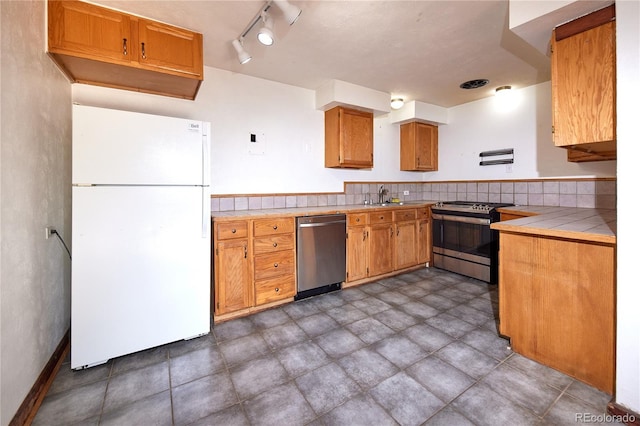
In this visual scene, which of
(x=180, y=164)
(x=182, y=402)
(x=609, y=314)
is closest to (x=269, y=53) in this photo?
(x=180, y=164)

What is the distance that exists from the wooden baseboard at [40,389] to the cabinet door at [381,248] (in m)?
2.81

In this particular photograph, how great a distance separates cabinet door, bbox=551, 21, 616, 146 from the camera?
1595 millimetres

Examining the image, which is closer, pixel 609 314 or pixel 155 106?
pixel 609 314

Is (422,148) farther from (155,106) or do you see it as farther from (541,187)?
(155,106)

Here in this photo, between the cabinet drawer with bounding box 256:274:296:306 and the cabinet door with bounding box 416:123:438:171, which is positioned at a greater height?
the cabinet door with bounding box 416:123:438:171

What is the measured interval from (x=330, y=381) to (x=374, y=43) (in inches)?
104

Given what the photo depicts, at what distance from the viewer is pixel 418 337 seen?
215 cm

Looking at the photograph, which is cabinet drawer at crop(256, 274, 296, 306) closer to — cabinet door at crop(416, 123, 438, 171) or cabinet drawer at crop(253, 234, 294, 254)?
cabinet drawer at crop(253, 234, 294, 254)

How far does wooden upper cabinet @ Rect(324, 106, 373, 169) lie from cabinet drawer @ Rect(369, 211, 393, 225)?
2.45ft

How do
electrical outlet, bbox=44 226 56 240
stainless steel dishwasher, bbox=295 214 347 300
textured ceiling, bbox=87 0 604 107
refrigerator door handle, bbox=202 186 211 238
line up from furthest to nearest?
stainless steel dishwasher, bbox=295 214 347 300
refrigerator door handle, bbox=202 186 211 238
textured ceiling, bbox=87 0 604 107
electrical outlet, bbox=44 226 56 240

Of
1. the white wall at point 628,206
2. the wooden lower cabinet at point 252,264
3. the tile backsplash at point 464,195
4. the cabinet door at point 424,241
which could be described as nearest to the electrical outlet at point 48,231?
the wooden lower cabinet at point 252,264

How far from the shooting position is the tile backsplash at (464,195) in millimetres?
2986

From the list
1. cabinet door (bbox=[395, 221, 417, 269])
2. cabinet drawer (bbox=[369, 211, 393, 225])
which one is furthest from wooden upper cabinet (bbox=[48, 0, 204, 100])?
cabinet door (bbox=[395, 221, 417, 269])

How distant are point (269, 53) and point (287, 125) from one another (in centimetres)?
90
